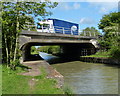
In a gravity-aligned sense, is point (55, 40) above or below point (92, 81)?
above

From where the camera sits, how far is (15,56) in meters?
14.4

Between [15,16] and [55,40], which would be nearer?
[15,16]

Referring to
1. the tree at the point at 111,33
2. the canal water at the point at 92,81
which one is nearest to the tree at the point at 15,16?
the canal water at the point at 92,81

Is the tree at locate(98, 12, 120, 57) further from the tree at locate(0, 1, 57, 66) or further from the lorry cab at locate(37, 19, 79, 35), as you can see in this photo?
the tree at locate(0, 1, 57, 66)

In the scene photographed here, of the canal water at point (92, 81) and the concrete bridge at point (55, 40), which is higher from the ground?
the concrete bridge at point (55, 40)

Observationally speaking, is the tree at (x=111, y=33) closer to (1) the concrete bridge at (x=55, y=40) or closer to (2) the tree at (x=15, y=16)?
(1) the concrete bridge at (x=55, y=40)

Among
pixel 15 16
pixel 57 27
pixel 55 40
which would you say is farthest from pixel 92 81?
pixel 57 27

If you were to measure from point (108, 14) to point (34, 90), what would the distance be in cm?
3292

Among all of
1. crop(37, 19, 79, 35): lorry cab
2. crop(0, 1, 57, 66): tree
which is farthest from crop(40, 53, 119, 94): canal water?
crop(37, 19, 79, 35): lorry cab

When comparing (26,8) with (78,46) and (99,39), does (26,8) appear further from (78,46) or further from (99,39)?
(78,46)

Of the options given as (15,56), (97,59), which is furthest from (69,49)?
(15,56)

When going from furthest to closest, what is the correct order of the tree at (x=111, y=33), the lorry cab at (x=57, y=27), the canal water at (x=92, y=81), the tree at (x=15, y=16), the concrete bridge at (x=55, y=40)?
the tree at (x=111, y=33), the lorry cab at (x=57, y=27), the concrete bridge at (x=55, y=40), the tree at (x=15, y=16), the canal water at (x=92, y=81)

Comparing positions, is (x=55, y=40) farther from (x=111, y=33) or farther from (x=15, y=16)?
(x=15, y=16)

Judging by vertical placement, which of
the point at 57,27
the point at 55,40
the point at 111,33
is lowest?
the point at 55,40
